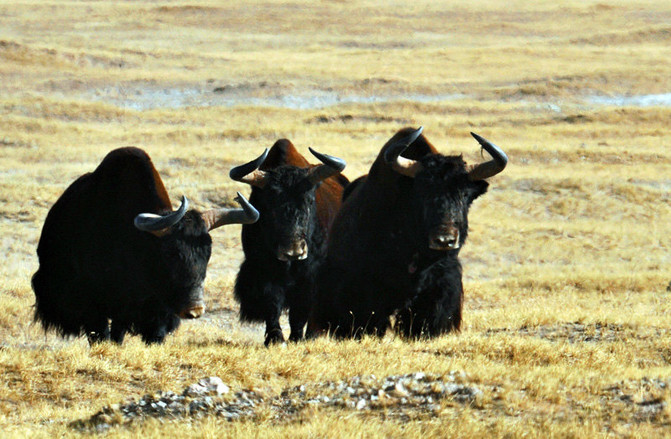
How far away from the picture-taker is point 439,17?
223 ft

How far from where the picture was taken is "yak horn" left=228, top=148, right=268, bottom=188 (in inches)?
434

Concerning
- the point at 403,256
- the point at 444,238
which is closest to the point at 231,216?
the point at 403,256

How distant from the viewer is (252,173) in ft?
36.9

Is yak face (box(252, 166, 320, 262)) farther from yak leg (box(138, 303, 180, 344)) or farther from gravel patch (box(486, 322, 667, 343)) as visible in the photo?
gravel patch (box(486, 322, 667, 343))

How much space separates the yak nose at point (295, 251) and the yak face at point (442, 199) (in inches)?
44.5

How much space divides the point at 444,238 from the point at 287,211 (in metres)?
1.84

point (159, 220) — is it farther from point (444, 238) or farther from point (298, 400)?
point (298, 400)

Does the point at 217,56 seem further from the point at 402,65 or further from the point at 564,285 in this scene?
the point at 564,285

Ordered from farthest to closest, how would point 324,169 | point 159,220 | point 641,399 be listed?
point 324,169 < point 159,220 < point 641,399

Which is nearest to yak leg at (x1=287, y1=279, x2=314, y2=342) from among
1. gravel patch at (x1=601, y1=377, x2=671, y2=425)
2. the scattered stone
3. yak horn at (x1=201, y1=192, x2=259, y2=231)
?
yak horn at (x1=201, y1=192, x2=259, y2=231)

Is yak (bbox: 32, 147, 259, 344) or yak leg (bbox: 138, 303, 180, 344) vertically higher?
yak (bbox: 32, 147, 259, 344)

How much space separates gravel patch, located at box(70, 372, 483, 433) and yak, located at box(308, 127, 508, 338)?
8.13ft

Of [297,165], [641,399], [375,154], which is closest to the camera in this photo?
[641,399]

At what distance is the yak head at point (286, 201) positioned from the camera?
10.7m
